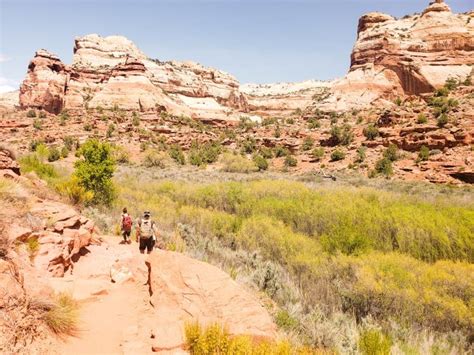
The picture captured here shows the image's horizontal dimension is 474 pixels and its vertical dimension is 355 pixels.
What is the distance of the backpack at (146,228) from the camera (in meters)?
8.17

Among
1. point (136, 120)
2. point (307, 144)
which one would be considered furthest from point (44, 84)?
point (307, 144)

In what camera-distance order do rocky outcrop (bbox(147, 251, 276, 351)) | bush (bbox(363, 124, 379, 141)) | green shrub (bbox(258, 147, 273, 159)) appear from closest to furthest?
rocky outcrop (bbox(147, 251, 276, 351)) < bush (bbox(363, 124, 379, 141)) < green shrub (bbox(258, 147, 273, 159))

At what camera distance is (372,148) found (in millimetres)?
33844

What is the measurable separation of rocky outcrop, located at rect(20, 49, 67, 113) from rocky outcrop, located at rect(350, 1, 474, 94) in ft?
191

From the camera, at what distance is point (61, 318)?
4.17 metres

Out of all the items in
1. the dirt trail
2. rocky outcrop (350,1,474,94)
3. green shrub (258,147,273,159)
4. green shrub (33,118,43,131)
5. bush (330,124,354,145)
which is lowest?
the dirt trail

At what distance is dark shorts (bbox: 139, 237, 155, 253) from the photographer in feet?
27.5

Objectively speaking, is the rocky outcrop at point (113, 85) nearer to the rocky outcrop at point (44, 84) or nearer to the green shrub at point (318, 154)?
the rocky outcrop at point (44, 84)

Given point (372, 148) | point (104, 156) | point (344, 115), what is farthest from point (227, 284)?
point (344, 115)

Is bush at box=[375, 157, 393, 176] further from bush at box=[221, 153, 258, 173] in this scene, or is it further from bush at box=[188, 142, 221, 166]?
bush at box=[188, 142, 221, 166]

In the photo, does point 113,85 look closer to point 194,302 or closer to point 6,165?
point 6,165

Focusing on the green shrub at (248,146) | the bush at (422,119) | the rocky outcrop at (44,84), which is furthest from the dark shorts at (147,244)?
the rocky outcrop at (44,84)

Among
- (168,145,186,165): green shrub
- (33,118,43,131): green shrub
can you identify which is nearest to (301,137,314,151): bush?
(168,145,186,165): green shrub

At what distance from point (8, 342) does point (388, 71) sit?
67165 millimetres
